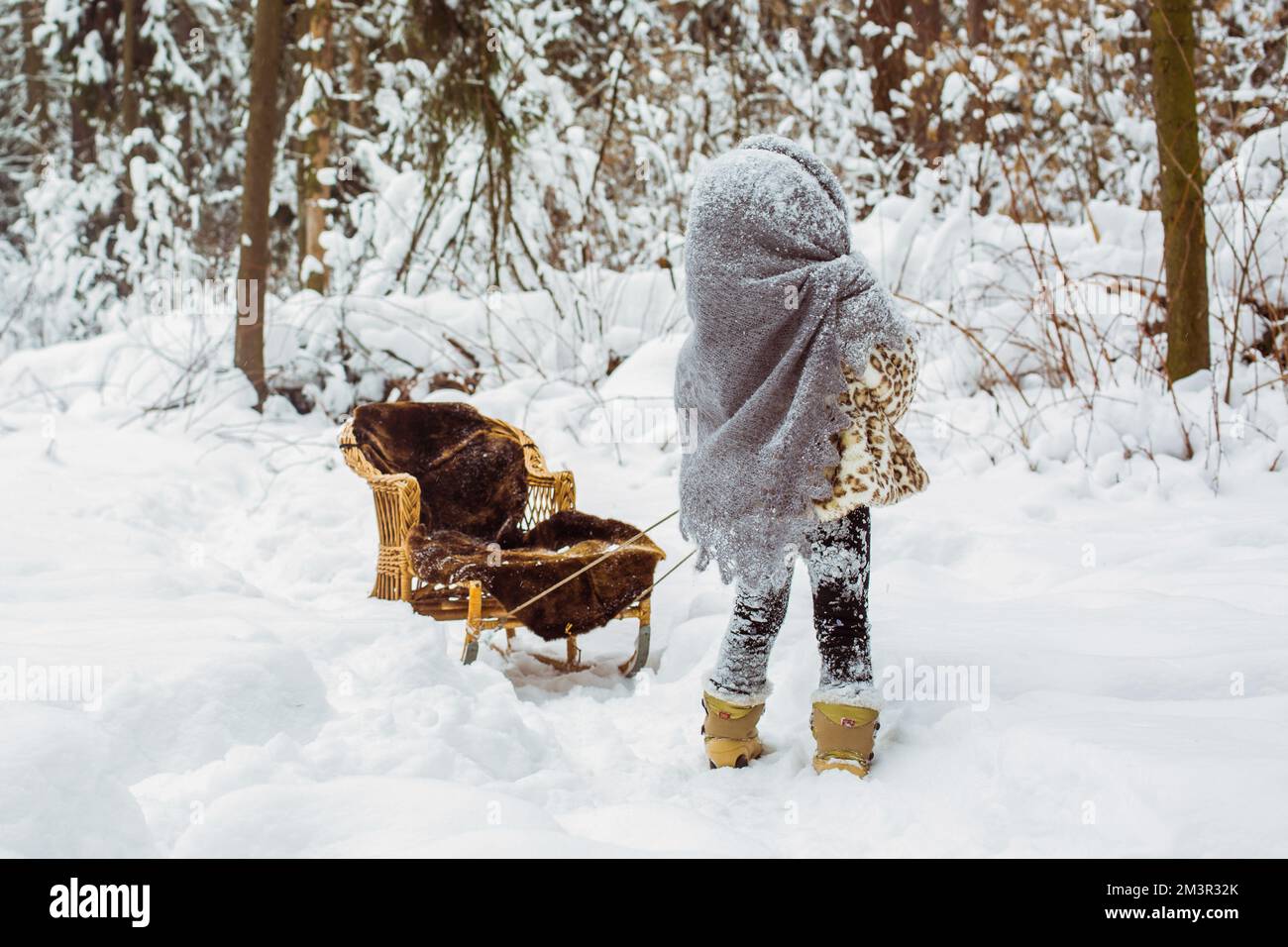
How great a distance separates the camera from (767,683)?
274 centimetres

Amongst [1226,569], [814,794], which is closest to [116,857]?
[814,794]

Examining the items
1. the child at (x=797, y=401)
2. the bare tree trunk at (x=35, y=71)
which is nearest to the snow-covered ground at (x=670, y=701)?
the child at (x=797, y=401)

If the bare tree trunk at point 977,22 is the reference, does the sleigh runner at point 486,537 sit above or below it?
below

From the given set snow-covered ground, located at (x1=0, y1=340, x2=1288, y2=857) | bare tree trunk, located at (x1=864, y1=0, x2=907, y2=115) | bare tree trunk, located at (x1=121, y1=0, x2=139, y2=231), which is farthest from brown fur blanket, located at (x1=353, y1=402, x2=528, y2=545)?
bare tree trunk, located at (x1=121, y1=0, x2=139, y2=231)

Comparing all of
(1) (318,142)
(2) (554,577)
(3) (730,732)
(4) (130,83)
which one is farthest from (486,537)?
(4) (130,83)

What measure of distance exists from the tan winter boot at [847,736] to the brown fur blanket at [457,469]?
1.85m

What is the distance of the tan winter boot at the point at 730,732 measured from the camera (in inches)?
105

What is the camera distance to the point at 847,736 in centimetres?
251

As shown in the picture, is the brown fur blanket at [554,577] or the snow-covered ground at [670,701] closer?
the snow-covered ground at [670,701]

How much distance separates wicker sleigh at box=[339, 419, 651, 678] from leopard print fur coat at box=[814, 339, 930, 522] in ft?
3.89

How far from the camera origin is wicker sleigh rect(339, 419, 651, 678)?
3.47m

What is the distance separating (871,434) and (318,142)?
762cm

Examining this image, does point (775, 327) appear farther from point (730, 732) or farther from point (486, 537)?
point (486, 537)

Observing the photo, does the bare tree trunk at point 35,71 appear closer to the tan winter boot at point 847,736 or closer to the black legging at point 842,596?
the black legging at point 842,596
